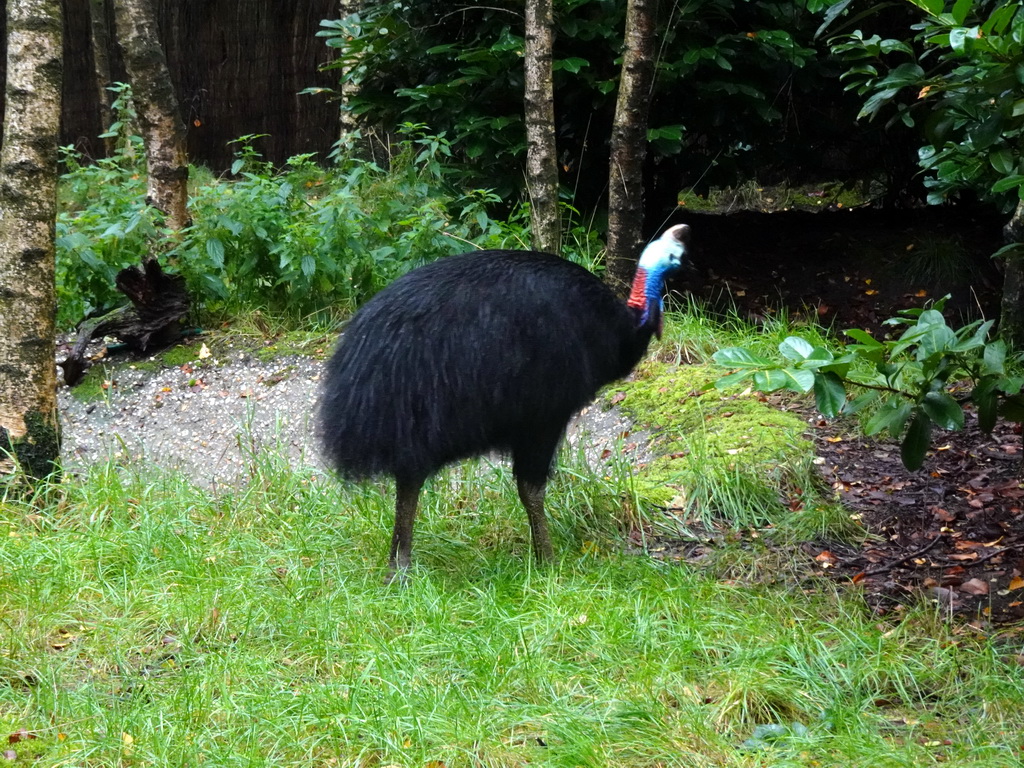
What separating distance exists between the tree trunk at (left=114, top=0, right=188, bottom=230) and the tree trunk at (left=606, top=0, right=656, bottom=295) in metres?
2.68

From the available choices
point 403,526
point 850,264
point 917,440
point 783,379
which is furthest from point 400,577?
point 850,264

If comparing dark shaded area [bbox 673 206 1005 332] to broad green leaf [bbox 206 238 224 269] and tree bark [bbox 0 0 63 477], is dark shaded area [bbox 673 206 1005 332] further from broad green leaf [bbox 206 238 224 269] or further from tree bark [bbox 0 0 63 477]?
tree bark [bbox 0 0 63 477]

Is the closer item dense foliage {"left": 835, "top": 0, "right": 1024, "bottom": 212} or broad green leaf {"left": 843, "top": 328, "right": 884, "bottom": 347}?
dense foliage {"left": 835, "top": 0, "right": 1024, "bottom": 212}

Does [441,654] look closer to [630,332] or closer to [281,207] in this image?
[630,332]

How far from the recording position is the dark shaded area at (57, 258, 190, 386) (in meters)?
6.10

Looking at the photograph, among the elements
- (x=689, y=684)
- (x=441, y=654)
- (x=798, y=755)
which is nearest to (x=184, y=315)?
(x=441, y=654)

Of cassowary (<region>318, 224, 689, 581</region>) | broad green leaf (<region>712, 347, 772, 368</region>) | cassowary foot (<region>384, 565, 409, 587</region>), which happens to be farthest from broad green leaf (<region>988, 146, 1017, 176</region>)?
cassowary foot (<region>384, 565, 409, 587</region>)

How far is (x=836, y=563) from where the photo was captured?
4168 millimetres

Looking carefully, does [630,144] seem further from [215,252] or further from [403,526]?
[403,526]

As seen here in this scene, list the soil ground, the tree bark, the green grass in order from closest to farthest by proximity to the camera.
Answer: the green grass → the soil ground → the tree bark

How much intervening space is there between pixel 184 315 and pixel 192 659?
11.3ft

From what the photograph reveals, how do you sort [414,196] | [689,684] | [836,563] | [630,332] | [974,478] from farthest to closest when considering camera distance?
1. [414,196]
2. [974,478]
3. [836,563]
4. [630,332]
5. [689,684]

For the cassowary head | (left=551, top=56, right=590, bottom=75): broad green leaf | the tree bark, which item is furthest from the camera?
(left=551, top=56, right=590, bottom=75): broad green leaf

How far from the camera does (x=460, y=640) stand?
3.26 m
